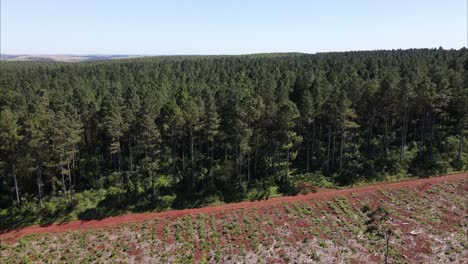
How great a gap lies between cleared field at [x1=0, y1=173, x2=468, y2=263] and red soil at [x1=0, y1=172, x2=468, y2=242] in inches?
4.8

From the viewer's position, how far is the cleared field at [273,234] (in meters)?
29.1

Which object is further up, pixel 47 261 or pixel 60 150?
pixel 60 150

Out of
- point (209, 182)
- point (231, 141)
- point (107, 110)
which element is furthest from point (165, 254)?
point (107, 110)

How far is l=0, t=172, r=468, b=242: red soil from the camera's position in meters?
35.3

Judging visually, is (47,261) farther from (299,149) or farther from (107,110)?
(299,149)

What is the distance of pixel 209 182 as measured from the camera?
4453 centimetres

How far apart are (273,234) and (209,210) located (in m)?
9.08

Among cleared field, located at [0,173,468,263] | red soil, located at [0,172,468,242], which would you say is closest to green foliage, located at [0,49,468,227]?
red soil, located at [0,172,468,242]

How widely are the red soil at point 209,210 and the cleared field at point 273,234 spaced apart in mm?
122

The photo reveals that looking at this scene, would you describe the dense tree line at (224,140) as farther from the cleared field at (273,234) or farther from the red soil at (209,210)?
the cleared field at (273,234)

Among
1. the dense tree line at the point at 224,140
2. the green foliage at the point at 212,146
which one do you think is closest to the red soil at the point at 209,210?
the green foliage at the point at 212,146

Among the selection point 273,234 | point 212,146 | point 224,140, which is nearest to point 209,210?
point 273,234

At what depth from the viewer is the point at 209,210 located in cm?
3859

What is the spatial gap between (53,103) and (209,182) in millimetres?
30115
